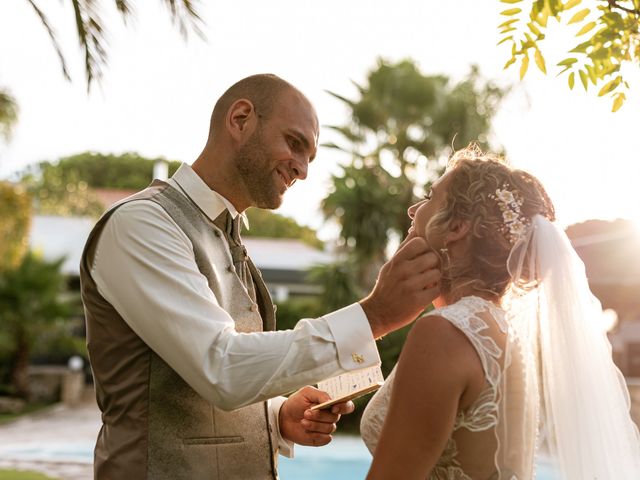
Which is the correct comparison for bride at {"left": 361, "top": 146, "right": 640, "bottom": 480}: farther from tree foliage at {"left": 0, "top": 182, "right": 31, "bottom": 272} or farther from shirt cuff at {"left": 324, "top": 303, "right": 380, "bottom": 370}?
tree foliage at {"left": 0, "top": 182, "right": 31, "bottom": 272}

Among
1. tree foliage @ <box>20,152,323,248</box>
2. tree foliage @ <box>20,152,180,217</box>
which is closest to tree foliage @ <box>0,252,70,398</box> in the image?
tree foliage @ <box>20,152,180,217</box>

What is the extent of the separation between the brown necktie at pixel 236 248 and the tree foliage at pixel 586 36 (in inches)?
41.0

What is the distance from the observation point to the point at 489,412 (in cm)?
210

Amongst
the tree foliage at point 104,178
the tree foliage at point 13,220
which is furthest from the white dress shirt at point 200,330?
the tree foliage at point 104,178

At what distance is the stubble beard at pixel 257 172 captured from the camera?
253 centimetres

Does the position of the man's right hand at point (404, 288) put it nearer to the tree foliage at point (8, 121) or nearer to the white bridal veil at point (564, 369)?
the white bridal veil at point (564, 369)

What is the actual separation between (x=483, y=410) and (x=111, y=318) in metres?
1.02

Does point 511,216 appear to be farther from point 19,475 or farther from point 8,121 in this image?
point 8,121

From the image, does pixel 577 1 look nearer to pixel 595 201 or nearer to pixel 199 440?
pixel 199 440

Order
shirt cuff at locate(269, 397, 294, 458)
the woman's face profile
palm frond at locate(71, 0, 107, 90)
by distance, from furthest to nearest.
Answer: palm frond at locate(71, 0, 107, 90), shirt cuff at locate(269, 397, 294, 458), the woman's face profile

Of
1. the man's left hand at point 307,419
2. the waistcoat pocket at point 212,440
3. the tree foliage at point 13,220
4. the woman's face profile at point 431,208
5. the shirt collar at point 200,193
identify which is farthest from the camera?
the tree foliage at point 13,220

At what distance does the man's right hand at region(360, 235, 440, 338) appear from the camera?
6.81 feet

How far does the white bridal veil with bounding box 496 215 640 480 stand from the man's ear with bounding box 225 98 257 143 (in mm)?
887

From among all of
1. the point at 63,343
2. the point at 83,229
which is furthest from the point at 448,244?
the point at 83,229
